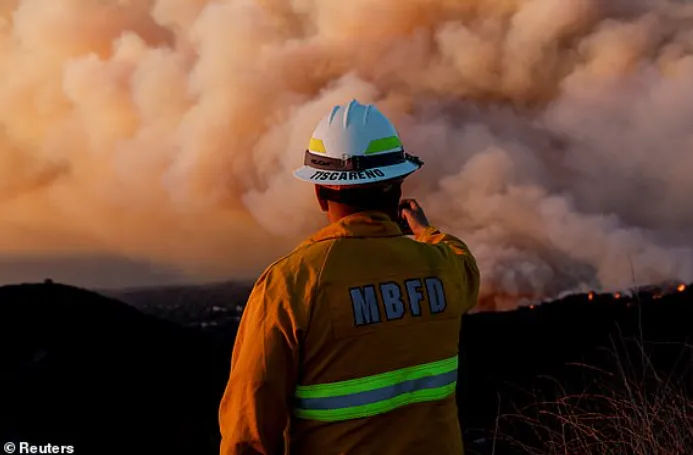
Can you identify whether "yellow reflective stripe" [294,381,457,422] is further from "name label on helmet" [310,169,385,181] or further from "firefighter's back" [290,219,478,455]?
"name label on helmet" [310,169,385,181]

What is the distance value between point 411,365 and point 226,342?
39.9ft

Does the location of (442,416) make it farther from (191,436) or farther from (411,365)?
(191,436)

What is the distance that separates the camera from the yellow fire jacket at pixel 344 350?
2.49m

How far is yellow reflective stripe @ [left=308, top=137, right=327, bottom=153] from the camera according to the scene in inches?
122

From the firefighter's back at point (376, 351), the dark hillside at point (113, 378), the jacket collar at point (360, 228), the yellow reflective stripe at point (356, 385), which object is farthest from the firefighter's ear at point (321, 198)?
the dark hillside at point (113, 378)

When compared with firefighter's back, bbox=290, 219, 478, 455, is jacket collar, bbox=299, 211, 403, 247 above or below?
above

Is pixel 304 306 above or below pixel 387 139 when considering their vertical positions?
below

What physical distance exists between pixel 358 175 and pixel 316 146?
0.36m

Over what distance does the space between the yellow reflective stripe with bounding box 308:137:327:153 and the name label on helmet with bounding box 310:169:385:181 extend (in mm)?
189

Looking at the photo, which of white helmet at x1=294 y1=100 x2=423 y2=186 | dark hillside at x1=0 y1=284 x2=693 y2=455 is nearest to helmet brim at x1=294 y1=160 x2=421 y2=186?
white helmet at x1=294 y1=100 x2=423 y2=186

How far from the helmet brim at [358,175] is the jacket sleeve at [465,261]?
1.24ft

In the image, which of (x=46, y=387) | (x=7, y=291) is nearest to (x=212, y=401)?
(x=46, y=387)

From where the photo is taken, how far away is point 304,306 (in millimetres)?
2463

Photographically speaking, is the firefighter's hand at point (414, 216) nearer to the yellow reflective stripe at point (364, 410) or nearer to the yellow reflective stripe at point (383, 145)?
the yellow reflective stripe at point (383, 145)
